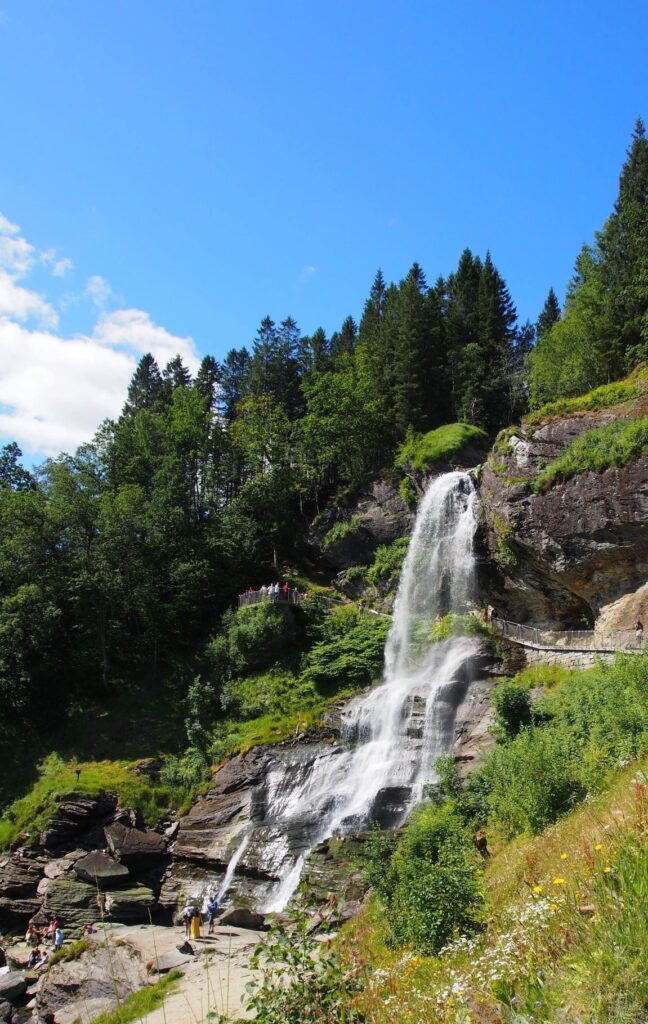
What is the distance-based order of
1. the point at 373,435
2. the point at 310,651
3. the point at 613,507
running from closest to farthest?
the point at 613,507 → the point at 310,651 → the point at 373,435

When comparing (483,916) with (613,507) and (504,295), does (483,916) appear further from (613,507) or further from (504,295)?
(504,295)

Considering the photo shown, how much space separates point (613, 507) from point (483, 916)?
19547 mm

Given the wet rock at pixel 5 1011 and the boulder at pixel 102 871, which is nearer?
the wet rock at pixel 5 1011

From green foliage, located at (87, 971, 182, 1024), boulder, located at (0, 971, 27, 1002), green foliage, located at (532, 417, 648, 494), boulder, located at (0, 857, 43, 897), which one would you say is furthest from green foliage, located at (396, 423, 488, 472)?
boulder, located at (0, 971, 27, 1002)

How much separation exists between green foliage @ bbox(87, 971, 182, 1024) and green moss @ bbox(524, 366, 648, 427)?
2624 centimetres

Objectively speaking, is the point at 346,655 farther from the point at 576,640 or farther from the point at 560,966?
the point at 560,966

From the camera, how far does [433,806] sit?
59.6 ft

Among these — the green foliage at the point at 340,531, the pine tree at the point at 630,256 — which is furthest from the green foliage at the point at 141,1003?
the pine tree at the point at 630,256

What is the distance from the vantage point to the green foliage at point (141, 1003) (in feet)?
38.8

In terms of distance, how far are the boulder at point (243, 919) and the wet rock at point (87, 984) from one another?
3.54 meters

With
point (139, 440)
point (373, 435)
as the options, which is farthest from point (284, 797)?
point (139, 440)

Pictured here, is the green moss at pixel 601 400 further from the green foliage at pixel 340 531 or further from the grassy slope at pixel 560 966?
the grassy slope at pixel 560 966

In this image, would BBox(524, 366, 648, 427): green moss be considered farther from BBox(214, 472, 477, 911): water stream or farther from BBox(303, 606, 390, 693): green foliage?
BBox(303, 606, 390, 693): green foliage

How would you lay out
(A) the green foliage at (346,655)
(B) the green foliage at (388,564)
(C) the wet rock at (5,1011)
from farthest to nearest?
(B) the green foliage at (388,564) → (A) the green foliage at (346,655) → (C) the wet rock at (5,1011)
